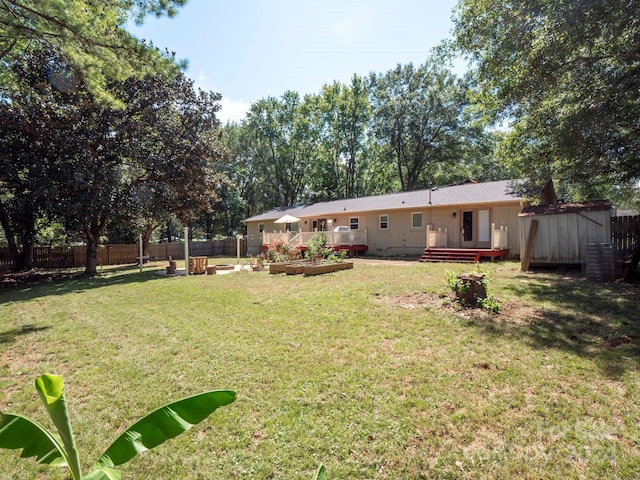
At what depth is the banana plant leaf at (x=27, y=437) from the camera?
122cm

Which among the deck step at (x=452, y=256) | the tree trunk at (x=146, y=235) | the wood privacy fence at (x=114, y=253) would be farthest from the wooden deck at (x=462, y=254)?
the tree trunk at (x=146, y=235)

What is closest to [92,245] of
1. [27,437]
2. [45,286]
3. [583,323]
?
[45,286]

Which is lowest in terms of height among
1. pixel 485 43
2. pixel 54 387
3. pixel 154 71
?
pixel 54 387

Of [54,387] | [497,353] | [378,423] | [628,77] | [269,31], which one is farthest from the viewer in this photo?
[269,31]

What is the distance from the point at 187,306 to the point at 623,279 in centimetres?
1024

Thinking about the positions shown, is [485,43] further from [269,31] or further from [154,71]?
[154,71]

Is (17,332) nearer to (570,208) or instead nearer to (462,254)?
(570,208)

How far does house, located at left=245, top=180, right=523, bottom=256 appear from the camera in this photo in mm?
15461

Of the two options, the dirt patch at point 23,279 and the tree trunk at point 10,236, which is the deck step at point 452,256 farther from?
the tree trunk at point 10,236

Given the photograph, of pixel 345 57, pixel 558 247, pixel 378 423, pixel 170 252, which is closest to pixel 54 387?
pixel 378 423

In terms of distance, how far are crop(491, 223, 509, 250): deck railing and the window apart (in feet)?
14.7

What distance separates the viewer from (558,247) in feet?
33.4

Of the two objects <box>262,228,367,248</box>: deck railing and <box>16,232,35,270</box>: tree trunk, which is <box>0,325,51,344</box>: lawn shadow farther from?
<box>16,232,35,270</box>: tree trunk

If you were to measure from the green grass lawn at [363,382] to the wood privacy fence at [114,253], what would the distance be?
51.2 feet
